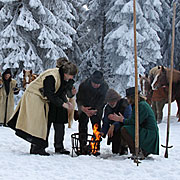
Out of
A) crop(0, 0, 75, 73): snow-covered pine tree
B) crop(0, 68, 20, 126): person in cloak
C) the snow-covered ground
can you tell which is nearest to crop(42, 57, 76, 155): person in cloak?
the snow-covered ground

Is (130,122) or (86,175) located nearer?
(86,175)

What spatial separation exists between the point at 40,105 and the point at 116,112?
1.42 metres

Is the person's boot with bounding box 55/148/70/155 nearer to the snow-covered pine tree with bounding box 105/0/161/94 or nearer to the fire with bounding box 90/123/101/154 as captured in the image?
the fire with bounding box 90/123/101/154

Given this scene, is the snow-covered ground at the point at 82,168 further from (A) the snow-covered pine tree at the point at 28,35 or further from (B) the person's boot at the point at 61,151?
(A) the snow-covered pine tree at the point at 28,35

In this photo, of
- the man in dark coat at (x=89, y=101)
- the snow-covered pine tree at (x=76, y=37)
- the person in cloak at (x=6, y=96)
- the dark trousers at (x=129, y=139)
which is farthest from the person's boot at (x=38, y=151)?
the snow-covered pine tree at (x=76, y=37)

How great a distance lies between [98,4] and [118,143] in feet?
50.4

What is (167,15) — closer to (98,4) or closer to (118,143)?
(98,4)

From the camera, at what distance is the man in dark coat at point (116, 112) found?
5.55m

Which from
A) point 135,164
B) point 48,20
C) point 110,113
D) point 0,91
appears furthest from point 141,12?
point 135,164

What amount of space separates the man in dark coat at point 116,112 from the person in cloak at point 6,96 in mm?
5109

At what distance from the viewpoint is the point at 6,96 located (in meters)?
9.97

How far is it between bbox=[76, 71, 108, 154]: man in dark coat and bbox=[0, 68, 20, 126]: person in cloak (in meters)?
4.69

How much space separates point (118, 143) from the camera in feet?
18.7

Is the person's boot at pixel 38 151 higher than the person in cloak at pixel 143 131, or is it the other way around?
the person in cloak at pixel 143 131
